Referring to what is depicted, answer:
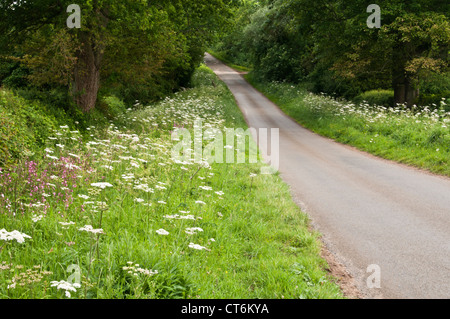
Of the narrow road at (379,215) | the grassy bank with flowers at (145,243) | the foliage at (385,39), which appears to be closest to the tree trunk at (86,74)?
the grassy bank with flowers at (145,243)

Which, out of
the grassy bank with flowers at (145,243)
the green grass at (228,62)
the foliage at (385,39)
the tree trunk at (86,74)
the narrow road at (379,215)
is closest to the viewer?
the grassy bank with flowers at (145,243)

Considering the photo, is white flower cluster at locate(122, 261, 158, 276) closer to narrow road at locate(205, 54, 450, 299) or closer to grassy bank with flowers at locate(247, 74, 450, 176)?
narrow road at locate(205, 54, 450, 299)

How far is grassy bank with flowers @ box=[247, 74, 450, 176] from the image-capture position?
40.4 ft

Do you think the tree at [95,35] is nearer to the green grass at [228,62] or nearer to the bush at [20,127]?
the bush at [20,127]

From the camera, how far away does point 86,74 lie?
13.7m

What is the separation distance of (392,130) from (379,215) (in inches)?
385

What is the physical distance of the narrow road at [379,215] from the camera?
470cm

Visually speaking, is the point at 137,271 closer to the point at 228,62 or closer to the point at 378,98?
the point at 378,98

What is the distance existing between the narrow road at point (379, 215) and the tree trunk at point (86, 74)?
7.88 metres

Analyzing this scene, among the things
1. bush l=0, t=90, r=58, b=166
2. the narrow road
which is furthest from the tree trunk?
the narrow road

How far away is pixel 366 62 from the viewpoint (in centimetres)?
2081

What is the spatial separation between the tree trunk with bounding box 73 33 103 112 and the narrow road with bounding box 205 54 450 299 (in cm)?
788
